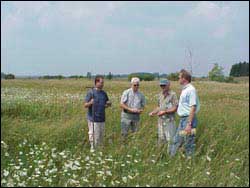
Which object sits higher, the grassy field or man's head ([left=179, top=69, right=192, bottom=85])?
man's head ([left=179, top=69, right=192, bottom=85])

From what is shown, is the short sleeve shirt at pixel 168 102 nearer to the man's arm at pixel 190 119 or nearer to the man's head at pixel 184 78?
the man's head at pixel 184 78

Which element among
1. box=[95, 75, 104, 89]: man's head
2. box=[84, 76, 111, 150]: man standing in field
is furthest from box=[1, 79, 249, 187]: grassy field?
box=[95, 75, 104, 89]: man's head

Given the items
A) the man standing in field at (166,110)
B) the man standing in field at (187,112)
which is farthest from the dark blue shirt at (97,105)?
the man standing in field at (187,112)

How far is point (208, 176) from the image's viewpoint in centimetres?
495

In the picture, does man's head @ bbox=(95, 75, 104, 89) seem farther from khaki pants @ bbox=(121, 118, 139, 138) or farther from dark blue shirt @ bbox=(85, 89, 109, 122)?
khaki pants @ bbox=(121, 118, 139, 138)

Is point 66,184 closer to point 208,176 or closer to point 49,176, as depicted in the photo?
point 49,176

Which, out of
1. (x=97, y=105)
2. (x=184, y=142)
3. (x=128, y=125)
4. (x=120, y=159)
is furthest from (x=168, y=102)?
(x=120, y=159)

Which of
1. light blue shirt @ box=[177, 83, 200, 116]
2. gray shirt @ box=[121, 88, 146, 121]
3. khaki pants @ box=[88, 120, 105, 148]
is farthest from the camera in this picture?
gray shirt @ box=[121, 88, 146, 121]

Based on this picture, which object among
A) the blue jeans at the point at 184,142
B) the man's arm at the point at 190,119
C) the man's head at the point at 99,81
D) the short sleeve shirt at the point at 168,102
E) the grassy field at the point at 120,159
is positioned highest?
the man's head at the point at 99,81

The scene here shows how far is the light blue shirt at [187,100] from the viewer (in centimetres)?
652

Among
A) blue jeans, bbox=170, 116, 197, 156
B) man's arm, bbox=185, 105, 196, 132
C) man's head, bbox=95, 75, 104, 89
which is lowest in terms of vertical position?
blue jeans, bbox=170, 116, 197, 156

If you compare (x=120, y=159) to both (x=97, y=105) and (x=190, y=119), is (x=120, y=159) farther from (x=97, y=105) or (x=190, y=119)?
(x=97, y=105)

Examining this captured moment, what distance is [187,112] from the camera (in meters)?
6.62

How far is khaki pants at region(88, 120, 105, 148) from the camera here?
268 inches
